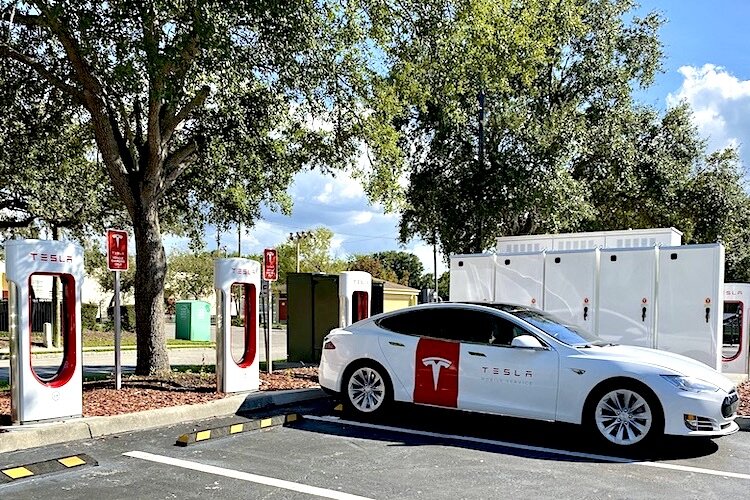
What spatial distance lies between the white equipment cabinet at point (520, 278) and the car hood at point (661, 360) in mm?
4688

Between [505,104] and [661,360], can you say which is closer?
[661,360]

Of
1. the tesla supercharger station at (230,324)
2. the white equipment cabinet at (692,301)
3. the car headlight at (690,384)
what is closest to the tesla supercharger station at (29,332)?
the tesla supercharger station at (230,324)

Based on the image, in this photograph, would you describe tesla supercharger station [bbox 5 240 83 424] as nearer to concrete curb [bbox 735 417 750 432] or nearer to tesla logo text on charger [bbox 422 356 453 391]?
tesla logo text on charger [bbox 422 356 453 391]

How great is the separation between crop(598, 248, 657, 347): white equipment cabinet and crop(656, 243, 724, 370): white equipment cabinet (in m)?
0.14

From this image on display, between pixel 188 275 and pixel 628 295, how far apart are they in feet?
151

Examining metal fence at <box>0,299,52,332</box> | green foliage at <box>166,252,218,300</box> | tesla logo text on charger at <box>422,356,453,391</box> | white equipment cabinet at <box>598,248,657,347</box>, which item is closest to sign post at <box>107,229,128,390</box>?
tesla logo text on charger at <box>422,356,453,391</box>

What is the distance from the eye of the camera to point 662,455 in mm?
6863

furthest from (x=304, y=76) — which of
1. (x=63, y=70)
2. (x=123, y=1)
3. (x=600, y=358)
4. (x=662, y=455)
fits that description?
(x=662, y=455)

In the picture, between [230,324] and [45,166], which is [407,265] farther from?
[230,324]

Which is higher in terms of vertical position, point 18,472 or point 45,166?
point 45,166

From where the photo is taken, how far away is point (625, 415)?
7.06 metres

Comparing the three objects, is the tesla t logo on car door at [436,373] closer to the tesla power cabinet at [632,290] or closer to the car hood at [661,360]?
the car hood at [661,360]

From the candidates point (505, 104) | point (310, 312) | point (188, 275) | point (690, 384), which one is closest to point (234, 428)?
point (690, 384)

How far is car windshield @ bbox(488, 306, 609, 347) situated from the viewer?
7703 millimetres
